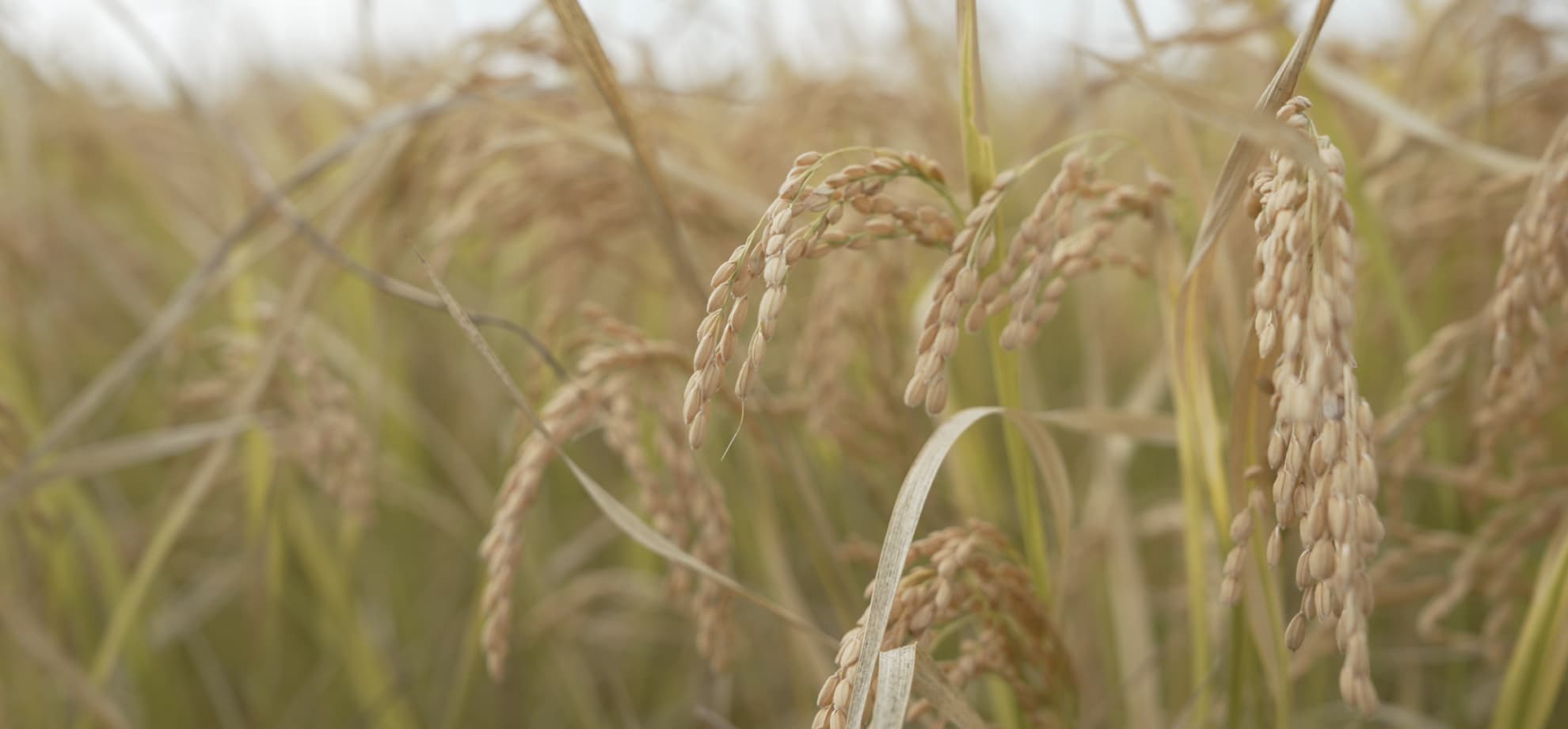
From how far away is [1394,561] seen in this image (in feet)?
Answer: 3.93

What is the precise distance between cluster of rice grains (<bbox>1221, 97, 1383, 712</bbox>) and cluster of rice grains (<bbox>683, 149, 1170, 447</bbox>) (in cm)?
16

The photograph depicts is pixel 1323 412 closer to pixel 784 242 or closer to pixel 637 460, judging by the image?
pixel 784 242

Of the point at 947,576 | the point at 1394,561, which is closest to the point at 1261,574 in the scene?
the point at 947,576

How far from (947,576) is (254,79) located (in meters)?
2.74

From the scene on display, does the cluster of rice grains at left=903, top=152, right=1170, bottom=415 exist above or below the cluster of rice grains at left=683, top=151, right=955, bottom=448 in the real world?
below

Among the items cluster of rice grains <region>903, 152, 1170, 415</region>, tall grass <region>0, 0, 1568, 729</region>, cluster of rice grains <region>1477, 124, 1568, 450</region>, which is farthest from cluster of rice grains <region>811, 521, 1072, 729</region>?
cluster of rice grains <region>1477, 124, 1568, 450</region>

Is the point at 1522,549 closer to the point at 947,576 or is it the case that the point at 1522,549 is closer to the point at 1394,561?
the point at 1394,561

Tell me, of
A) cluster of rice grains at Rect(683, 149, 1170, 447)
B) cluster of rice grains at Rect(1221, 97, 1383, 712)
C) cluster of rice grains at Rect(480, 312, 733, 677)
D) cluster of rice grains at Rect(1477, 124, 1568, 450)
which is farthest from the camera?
cluster of rice grains at Rect(480, 312, 733, 677)

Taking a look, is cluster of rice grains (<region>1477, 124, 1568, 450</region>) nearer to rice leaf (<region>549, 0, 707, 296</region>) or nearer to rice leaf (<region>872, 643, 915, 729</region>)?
rice leaf (<region>872, 643, 915, 729</region>)

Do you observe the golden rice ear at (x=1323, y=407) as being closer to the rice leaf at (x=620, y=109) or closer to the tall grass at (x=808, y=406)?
the tall grass at (x=808, y=406)

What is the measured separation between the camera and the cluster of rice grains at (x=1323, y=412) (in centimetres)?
51

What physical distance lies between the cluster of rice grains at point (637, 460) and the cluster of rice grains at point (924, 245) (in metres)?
0.24


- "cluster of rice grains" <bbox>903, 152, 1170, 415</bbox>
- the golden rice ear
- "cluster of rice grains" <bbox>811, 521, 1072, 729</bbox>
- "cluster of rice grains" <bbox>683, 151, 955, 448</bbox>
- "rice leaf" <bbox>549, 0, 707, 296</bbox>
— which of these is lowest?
"cluster of rice grains" <bbox>811, 521, 1072, 729</bbox>

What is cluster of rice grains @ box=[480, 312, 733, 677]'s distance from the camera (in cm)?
84
